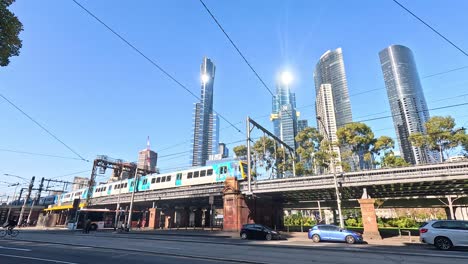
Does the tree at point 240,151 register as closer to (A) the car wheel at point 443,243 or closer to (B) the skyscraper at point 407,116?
(B) the skyscraper at point 407,116

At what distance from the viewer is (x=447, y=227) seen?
14930 mm

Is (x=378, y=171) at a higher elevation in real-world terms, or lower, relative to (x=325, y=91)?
lower

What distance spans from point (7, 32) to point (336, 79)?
75143 mm

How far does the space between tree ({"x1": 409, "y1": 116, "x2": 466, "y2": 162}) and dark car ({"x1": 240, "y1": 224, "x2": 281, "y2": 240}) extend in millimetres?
24954

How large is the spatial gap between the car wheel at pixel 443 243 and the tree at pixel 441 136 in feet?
76.3

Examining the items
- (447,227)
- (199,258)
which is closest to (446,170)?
(447,227)

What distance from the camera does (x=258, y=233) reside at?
22969 millimetres

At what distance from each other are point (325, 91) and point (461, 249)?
24.4m

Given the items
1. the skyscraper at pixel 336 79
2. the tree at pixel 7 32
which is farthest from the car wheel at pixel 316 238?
the skyscraper at pixel 336 79

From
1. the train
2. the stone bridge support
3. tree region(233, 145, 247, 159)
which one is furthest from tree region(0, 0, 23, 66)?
tree region(233, 145, 247, 159)

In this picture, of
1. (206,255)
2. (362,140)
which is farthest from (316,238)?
(362,140)

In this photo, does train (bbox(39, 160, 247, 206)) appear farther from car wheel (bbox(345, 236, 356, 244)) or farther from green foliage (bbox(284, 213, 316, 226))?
green foliage (bbox(284, 213, 316, 226))

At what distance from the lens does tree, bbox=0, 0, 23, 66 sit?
325 inches

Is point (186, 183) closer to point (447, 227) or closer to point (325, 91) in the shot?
point (325, 91)
